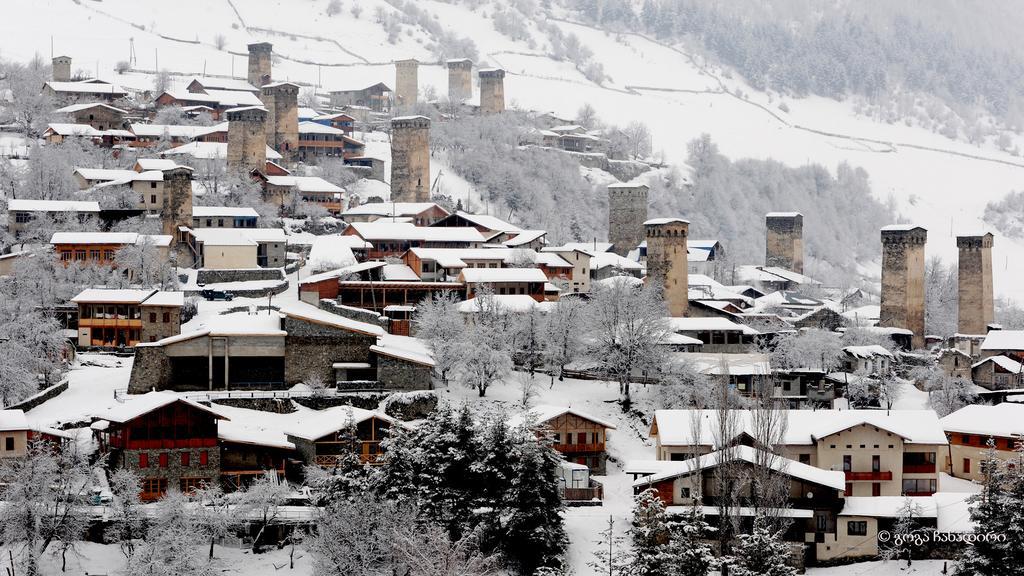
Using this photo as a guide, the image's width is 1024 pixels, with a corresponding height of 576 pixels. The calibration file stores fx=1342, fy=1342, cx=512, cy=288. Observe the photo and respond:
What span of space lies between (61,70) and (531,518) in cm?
6588

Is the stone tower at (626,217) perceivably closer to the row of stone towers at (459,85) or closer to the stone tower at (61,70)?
the row of stone towers at (459,85)

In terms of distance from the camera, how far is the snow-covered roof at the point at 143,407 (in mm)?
42031

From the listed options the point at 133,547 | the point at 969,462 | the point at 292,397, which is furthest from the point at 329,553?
the point at 969,462

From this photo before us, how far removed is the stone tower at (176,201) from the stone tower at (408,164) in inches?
774

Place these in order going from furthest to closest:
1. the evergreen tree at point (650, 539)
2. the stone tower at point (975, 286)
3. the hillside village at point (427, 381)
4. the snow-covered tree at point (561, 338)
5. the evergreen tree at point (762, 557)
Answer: the stone tower at point (975, 286) → the snow-covered tree at point (561, 338) → the hillside village at point (427, 381) → the evergreen tree at point (650, 539) → the evergreen tree at point (762, 557)

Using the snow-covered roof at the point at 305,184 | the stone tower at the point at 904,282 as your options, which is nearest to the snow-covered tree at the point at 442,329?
the snow-covered roof at the point at 305,184

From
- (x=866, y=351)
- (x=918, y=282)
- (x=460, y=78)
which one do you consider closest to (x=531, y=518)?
(x=866, y=351)

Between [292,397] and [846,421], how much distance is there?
63.4 feet

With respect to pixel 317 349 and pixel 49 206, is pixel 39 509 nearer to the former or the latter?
pixel 317 349

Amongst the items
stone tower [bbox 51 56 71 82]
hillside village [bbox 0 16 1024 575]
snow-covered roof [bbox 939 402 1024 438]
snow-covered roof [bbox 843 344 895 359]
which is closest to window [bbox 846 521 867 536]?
hillside village [bbox 0 16 1024 575]

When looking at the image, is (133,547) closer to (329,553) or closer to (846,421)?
(329,553)

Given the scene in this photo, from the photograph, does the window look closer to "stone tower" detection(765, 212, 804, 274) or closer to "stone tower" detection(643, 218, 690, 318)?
"stone tower" detection(643, 218, 690, 318)

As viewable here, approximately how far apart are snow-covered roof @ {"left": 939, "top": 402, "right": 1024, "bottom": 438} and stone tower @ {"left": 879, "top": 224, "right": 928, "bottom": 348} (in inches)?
734

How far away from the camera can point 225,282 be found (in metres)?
61.8
